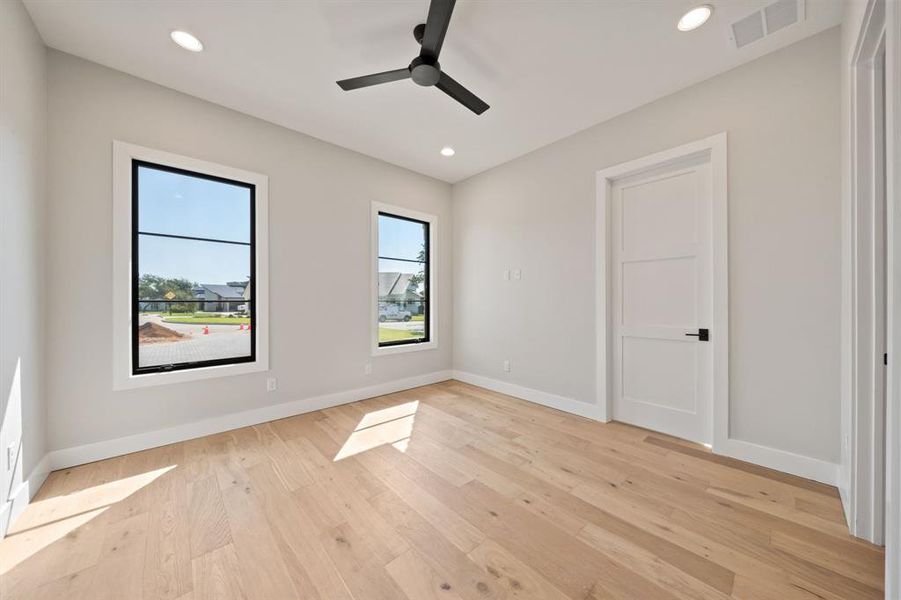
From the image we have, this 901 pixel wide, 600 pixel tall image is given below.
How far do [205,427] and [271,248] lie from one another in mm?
1668

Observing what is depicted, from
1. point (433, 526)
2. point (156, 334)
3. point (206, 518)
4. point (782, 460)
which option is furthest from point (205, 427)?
point (782, 460)

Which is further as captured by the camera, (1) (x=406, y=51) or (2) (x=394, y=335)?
(2) (x=394, y=335)

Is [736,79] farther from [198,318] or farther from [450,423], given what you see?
[198,318]

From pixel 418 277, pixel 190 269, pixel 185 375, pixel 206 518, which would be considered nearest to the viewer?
pixel 206 518

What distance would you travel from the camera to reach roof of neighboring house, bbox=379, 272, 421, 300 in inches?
168

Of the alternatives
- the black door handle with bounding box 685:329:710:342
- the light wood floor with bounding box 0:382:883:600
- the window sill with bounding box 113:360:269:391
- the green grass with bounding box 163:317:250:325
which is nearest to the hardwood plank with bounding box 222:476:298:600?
the light wood floor with bounding box 0:382:883:600

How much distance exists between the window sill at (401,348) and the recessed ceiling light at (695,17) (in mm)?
3791

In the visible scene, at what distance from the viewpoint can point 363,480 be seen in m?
2.21

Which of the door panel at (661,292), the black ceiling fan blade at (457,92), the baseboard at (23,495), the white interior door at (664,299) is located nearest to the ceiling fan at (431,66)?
the black ceiling fan blade at (457,92)

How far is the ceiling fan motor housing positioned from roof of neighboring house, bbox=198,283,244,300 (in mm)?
2419

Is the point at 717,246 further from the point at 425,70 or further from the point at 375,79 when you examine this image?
the point at 375,79

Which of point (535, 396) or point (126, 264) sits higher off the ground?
point (126, 264)

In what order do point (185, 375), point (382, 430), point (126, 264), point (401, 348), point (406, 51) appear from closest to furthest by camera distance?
point (406, 51)
point (126, 264)
point (185, 375)
point (382, 430)
point (401, 348)

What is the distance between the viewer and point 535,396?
3.82 meters
